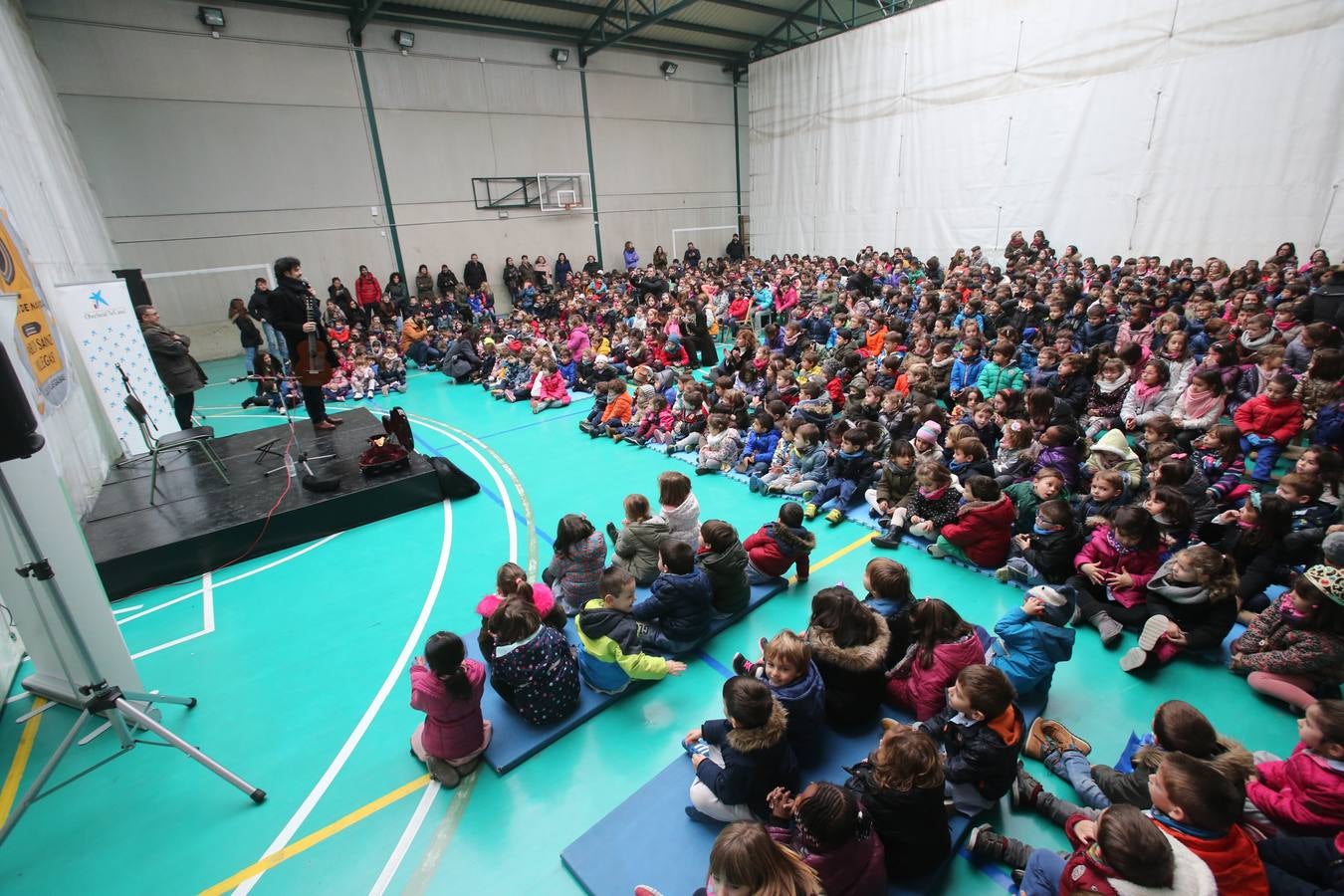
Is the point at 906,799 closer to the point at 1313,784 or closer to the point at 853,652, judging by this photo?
the point at 853,652

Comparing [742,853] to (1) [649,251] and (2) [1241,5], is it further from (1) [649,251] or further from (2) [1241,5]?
(1) [649,251]

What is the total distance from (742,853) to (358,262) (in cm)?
1788

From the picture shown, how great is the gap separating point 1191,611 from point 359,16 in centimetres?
1894

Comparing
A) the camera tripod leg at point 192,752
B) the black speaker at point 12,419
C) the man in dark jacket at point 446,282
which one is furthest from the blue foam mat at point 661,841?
the man in dark jacket at point 446,282

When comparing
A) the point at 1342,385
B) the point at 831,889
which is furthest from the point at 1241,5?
the point at 831,889

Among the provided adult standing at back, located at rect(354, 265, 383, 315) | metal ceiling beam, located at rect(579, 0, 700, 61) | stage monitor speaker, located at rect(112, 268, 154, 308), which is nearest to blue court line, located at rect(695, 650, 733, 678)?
stage monitor speaker, located at rect(112, 268, 154, 308)

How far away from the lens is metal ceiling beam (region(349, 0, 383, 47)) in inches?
554

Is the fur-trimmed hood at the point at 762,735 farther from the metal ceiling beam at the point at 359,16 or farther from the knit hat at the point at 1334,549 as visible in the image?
the metal ceiling beam at the point at 359,16

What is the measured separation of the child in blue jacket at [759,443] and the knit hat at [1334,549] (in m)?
4.25

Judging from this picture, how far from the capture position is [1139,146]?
13.2m

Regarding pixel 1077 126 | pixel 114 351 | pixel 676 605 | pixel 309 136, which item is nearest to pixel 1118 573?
pixel 676 605

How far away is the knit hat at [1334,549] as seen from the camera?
3198mm

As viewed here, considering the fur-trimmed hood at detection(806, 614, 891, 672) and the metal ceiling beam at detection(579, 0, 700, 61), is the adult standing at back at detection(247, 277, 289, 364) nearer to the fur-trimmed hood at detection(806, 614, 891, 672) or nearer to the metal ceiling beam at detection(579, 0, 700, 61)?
the metal ceiling beam at detection(579, 0, 700, 61)

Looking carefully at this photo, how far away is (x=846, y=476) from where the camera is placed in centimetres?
600
